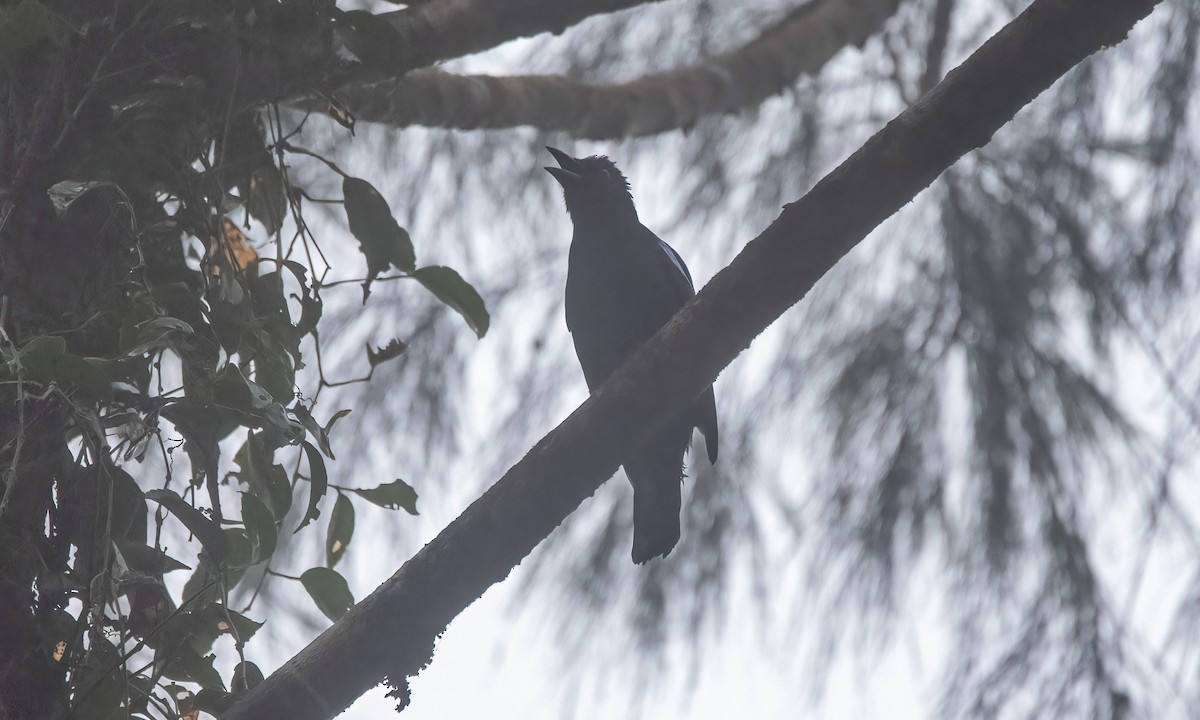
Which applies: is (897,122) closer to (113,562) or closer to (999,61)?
(999,61)

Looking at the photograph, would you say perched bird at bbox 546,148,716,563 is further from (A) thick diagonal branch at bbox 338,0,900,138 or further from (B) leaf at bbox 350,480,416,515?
(B) leaf at bbox 350,480,416,515

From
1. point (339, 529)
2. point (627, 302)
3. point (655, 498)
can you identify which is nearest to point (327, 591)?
point (339, 529)

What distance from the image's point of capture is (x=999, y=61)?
1.35 metres

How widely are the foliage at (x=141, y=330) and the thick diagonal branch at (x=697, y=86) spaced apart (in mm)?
1027

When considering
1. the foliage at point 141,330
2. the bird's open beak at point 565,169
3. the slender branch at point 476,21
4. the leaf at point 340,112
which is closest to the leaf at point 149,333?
the foliage at point 141,330

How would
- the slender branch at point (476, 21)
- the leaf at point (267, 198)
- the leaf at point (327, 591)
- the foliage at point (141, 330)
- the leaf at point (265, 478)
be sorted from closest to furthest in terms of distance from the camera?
the foliage at point (141, 330), the leaf at point (265, 478), the leaf at point (327, 591), the leaf at point (267, 198), the slender branch at point (476, 21)

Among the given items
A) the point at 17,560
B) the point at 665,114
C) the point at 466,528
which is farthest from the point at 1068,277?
the point at 17,560

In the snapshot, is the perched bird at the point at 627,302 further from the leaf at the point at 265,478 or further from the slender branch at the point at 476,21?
the leaf at the point at 265,478

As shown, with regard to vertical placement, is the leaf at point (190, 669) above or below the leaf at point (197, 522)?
below

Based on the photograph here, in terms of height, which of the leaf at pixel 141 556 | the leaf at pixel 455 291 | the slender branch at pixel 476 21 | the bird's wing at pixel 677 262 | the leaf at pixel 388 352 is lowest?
the leaf at pixel 141 556

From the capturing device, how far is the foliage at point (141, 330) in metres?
1.33

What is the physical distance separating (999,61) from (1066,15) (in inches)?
3.4

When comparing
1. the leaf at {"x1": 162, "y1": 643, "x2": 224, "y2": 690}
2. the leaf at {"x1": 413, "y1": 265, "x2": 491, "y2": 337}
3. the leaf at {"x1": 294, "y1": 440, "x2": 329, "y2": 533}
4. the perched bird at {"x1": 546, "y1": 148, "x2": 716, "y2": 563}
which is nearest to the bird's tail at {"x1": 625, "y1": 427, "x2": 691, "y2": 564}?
the perched bird at {"x1": 546, "y1": 148, "x2": 716, "y2": 563}

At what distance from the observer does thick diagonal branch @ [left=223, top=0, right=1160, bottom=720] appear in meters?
1.34
